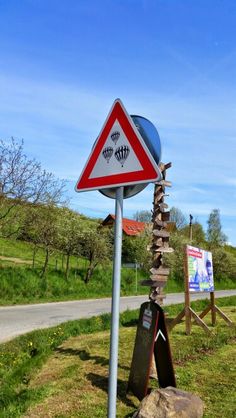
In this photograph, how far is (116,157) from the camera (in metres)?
3.34

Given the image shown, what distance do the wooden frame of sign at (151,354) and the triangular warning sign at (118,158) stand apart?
2862 millimetres

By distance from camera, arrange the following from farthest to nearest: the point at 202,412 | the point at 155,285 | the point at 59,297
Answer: the point at 59,297, the point at 155,285, the point at 202,412

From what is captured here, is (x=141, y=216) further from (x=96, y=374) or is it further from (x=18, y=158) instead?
(x=96, y=374)

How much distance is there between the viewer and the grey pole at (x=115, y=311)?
3.12m

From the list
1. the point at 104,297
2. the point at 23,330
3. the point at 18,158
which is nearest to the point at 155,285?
the point at 23,330

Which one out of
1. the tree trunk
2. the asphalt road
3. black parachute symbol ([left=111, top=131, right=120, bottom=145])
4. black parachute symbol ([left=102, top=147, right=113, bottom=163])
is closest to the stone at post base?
black parachute symbol ([left=102, top=147, right=113, bottom=163])

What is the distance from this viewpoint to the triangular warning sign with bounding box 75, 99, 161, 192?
3.15 meters

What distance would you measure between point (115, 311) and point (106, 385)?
319cm

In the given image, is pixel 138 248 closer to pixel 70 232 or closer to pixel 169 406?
pixel 70 232

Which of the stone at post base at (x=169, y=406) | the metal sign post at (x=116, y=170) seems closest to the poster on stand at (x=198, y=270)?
the stone at post base at (x=169, y=406)

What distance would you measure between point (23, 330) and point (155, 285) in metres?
5.28

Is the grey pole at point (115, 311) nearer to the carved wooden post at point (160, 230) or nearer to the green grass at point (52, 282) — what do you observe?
the carved wooden post at point (160, 230)

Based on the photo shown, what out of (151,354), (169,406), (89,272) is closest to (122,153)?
(169,406)

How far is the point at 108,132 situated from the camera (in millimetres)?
3418
